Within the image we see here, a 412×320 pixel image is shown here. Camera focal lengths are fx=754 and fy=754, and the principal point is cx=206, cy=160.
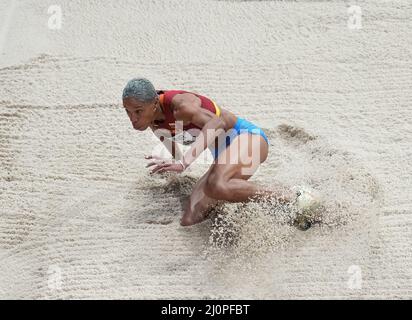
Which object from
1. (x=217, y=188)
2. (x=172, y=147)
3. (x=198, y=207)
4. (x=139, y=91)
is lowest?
(x=198, y=207)

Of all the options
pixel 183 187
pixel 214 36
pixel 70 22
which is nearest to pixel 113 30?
pixel 70 22

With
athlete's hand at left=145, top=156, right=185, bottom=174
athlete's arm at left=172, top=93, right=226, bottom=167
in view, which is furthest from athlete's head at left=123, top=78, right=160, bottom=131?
athlete's hand at left=145, top=156, right=185, bottom=174

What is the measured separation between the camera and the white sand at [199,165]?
3637 mm

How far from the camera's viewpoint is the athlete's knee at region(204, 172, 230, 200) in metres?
3.59

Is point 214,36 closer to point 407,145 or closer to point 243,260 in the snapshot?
point 407,145

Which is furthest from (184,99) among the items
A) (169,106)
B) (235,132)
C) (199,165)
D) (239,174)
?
(199,165)

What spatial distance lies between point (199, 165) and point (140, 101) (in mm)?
838

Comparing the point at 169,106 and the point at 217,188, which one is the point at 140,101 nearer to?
the point at 169,106

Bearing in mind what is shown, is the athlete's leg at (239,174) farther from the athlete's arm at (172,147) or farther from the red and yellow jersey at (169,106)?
the athlete's arm at (172,147)

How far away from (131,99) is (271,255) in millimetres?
1016

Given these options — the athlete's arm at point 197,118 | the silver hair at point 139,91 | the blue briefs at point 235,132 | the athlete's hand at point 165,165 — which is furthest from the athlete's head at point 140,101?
the blue briefs at point 235,132

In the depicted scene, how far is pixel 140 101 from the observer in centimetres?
356

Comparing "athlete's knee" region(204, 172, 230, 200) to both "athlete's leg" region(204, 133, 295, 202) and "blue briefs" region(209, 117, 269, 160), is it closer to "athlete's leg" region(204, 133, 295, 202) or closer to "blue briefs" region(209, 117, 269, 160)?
"athlete's leg" region(204, 133, 295, 202)

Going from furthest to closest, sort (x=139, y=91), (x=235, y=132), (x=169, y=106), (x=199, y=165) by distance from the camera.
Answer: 1. (x=199, y=165)
2. (x=235, y=132)
3. (x=169, y=106)
4. (x=139, y=91)
